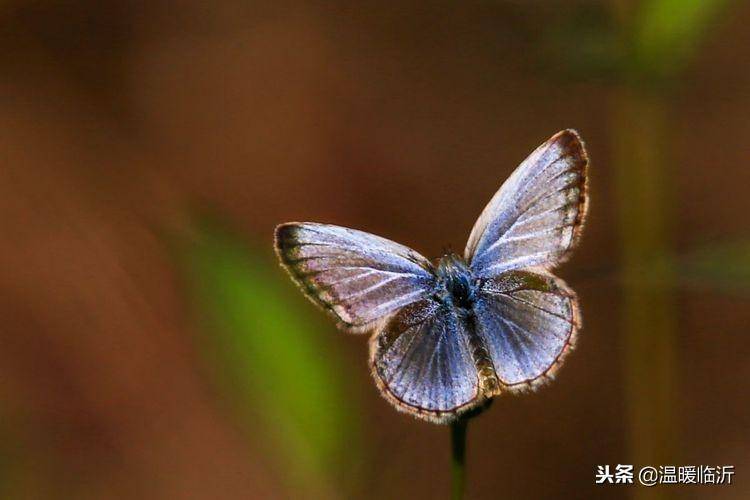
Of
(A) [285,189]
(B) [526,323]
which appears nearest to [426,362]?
(B) [526,323]

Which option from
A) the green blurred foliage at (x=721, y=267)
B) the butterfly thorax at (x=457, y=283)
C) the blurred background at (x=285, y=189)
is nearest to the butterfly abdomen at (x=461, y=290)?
the butterfly thorax at (x=457, y=283)

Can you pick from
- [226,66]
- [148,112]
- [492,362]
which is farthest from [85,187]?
[492,362]

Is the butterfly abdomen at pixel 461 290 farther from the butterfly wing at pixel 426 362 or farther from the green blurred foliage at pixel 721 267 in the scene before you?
the green blurred foliage at pixel 721 267

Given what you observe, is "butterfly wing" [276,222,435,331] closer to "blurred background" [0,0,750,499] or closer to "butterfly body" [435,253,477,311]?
"butterfly body" [435,253,477,311]

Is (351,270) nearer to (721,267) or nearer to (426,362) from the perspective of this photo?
(426,362)

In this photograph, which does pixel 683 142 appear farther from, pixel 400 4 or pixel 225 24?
pixel 225 24

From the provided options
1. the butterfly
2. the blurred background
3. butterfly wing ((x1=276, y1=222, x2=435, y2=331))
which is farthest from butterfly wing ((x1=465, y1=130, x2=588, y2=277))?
the blurred background
